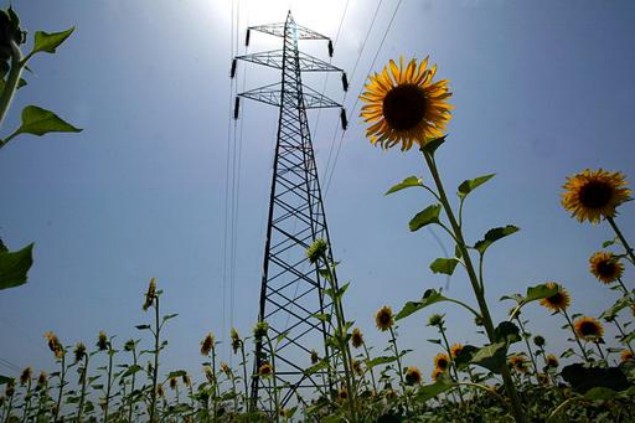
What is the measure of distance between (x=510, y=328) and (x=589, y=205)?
305 centimetres

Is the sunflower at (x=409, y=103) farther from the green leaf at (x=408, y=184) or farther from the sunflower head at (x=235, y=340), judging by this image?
the sunflower head at (x=235, y=340)

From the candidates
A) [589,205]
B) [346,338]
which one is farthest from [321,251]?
[589,205]

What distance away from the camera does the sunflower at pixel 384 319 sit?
6.13 m

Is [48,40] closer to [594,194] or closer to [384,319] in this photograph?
[594,194]

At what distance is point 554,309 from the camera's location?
18.5ft

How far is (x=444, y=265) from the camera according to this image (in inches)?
59.4

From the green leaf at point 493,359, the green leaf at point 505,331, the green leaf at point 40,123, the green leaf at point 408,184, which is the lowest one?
the green leaf at point 493,359

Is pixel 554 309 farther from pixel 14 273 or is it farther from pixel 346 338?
pixel 14 273

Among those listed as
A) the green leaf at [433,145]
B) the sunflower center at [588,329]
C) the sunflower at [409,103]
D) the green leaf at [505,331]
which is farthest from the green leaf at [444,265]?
the sunflower center at [588,329]

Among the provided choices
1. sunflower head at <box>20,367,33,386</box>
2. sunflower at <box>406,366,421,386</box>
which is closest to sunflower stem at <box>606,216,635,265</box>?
sunflower at <box>406,366,421,386</box>

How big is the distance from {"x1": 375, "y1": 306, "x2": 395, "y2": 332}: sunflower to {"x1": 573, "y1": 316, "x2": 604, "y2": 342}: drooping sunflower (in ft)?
10.1

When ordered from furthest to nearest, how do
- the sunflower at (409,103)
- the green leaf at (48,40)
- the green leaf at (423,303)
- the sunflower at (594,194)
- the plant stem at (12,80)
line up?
the sunflower at (594,194) < the sunflower at (409,103) < the green leaf at (423,303) < the green leaf at (48,40) < the plant stem at (12,80)

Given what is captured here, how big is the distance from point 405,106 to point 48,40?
1736mm

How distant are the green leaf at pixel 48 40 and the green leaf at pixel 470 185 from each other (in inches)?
57.4
